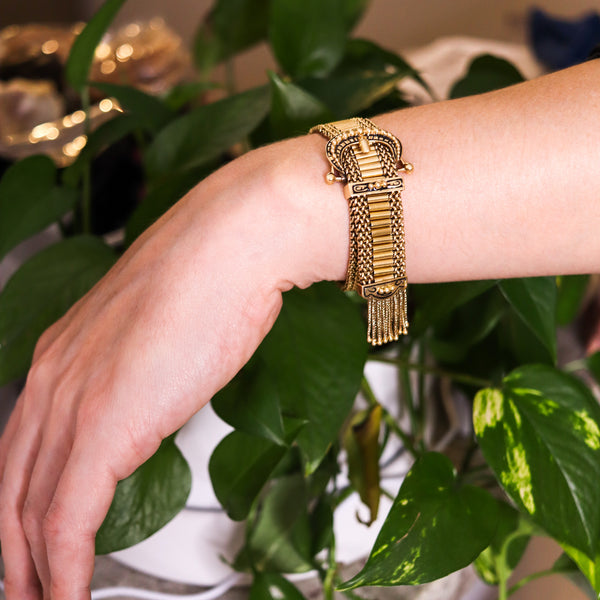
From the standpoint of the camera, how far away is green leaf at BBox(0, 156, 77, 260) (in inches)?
17.9

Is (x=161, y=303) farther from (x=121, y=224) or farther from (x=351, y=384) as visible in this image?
(x=121, y=224)

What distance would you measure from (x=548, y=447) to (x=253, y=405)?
168mm

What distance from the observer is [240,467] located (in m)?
0.38

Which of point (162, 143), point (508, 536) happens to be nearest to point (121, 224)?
point (162, 143)

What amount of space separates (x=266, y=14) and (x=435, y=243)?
45cm

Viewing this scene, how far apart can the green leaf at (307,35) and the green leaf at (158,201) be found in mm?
174

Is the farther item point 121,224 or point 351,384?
point 121,224

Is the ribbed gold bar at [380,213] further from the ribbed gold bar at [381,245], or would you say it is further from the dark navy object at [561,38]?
the dark navy object at [561,38]

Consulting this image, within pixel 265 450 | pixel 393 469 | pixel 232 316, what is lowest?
pixel 393 469

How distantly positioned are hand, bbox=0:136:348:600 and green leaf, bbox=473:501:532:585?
0.22 m

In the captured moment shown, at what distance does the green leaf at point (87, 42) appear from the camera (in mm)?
473

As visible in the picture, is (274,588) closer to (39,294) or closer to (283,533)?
(283,533)

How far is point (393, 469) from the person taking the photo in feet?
1.64

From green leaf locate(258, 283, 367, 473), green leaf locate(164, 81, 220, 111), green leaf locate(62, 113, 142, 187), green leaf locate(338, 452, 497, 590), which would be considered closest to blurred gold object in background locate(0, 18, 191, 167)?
green leaf locate(164, 81, 220, 111)
